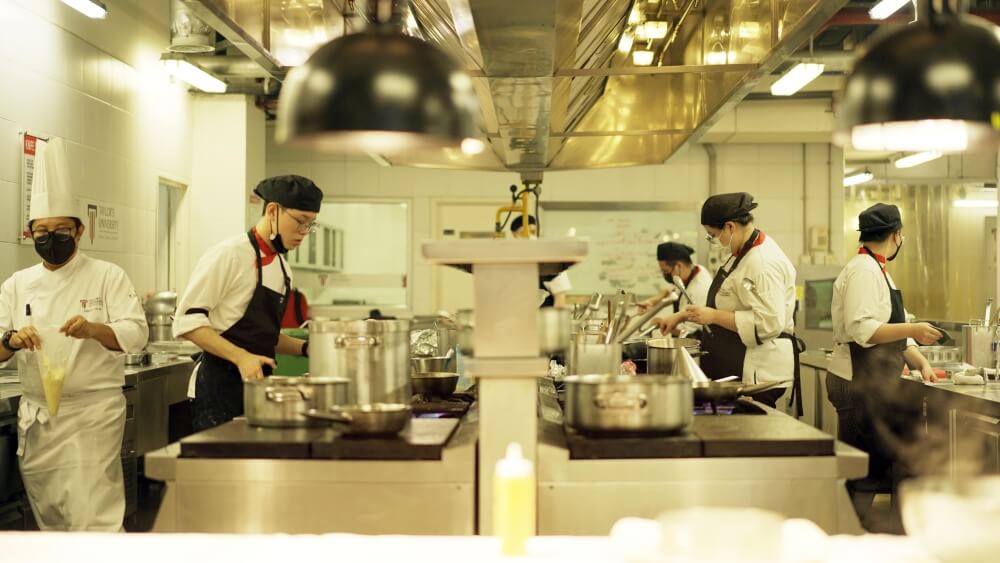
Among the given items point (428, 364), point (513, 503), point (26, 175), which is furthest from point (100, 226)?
point (513, 503)

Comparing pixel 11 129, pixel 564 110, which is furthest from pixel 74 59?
pixel 564 110

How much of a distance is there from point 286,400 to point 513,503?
0.79 m

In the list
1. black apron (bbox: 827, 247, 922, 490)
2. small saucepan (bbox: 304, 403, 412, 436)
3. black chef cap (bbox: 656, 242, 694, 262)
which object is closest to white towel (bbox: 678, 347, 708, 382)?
small saucepan (bbox: 304, 403, 412, 436)

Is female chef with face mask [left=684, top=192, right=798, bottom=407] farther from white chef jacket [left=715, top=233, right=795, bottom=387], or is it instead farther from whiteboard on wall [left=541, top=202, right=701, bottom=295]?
whiteboard on wall [left=541, top=202, right=701, bottom=295]

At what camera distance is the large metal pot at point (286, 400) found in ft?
7.02

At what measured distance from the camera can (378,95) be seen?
4.76 ft

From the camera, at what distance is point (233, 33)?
2215 millimetres

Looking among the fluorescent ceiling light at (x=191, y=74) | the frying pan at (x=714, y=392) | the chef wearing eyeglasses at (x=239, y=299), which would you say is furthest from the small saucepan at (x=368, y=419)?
the fluorescent ceiling light at (x=191, y=74)

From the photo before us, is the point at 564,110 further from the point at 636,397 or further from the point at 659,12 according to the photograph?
the point at 636,397

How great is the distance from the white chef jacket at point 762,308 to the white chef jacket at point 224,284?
1.90 meters

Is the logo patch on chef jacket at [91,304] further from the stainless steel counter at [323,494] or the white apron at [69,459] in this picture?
the stainless steel counter at [323,494]

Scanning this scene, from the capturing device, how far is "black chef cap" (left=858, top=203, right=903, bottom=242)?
4172 mm

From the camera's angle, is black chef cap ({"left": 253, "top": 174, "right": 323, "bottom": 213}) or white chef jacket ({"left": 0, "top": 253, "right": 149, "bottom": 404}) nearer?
black chef cap ({"left": 253, "top": 174, "right": 323, "bottom": 213})

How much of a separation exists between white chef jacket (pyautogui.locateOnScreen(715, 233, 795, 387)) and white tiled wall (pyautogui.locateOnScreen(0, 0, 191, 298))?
11.5 feet
